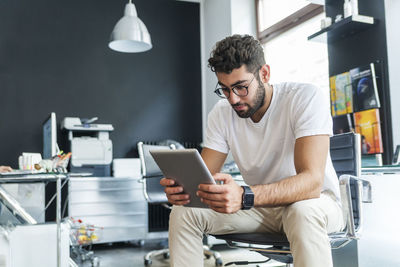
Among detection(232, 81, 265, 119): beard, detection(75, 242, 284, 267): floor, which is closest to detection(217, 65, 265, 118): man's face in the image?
detection(232, 81, 265, 119): beard

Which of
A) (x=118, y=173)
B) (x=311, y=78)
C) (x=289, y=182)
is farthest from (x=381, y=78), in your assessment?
(x=118, y=173)

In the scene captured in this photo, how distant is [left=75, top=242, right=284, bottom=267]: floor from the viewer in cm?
345

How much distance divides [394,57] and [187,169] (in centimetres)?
216

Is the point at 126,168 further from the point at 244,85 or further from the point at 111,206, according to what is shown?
the point at 244,85

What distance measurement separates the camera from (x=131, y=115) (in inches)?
205

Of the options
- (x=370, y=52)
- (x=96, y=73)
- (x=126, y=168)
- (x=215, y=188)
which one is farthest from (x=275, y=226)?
(x=96, y=73)

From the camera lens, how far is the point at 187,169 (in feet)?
4.34

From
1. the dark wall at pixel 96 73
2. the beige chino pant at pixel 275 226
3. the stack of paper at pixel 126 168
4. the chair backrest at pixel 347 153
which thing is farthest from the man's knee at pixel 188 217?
the dark wall at pixel 96 73

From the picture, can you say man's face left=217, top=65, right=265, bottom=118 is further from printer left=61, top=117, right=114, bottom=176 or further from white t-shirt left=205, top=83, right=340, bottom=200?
printer left=61, top=117, right=114, bottom=176

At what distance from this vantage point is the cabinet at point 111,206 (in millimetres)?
4297

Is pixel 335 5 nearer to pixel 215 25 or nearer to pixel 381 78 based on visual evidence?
pixel 381 78

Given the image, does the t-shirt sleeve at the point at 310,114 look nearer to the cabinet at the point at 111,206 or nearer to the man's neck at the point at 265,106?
the man's neck at the point at 265,106

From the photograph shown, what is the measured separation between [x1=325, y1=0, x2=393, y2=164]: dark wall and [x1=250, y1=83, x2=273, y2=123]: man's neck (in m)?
1.57

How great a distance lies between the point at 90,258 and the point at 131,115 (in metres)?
2.14
